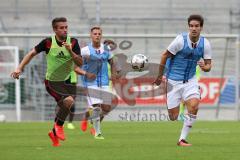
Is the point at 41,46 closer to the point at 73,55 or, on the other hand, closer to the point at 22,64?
the point at 22,64

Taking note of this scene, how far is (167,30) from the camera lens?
92.8 feet

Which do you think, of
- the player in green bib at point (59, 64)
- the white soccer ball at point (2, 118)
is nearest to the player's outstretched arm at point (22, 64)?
the player in green bib at point (59, 64)

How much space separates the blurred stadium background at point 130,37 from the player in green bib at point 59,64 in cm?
1044

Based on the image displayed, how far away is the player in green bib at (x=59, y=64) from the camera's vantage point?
1151cm

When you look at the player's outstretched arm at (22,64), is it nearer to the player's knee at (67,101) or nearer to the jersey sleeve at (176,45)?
the player's knee at (67,101)

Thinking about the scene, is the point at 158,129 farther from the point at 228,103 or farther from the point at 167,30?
the point at 167,30

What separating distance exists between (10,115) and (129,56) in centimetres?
447

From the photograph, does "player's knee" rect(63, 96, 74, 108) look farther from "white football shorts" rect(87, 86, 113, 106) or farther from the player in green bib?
"white football shorts" rect(87, 86, 113, 106)

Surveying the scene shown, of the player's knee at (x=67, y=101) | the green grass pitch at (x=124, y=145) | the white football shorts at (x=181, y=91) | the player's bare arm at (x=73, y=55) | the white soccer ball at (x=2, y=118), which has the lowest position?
the white soccer ball at (x=2, y=118)

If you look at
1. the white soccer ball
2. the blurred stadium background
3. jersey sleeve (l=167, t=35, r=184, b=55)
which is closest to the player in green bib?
jersey sleeve (l=167, t=35, r=184, b=55)

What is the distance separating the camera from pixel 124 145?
1216 cm

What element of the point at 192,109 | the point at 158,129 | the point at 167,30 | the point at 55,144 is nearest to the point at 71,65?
the point at 55,144

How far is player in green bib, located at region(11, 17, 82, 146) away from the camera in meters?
11.5

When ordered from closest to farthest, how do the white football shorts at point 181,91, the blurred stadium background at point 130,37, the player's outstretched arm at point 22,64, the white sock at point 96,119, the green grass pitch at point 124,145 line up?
the green grass pitch at point 124,145
the player's outstretched arm at point 22,64
the white football shorts at point 181,91
the white sock at point 96,119
the blurred stadium background at point 130,37
